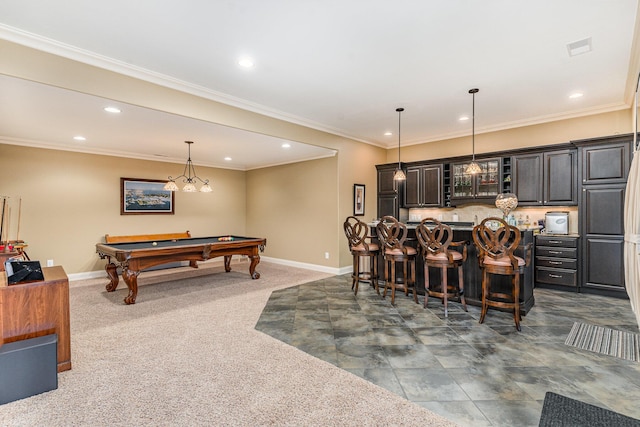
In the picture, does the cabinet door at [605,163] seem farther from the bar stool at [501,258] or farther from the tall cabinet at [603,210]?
the bar stool at [501,258]

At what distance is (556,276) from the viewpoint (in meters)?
4.92

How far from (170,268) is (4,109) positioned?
398 centimetres

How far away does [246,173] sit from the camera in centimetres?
866

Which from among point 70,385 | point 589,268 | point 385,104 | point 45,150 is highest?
point 385,104

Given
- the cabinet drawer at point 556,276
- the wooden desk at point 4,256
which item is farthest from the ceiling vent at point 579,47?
the wooden desk at point 4,256

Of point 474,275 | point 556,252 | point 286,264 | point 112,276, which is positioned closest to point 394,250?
point 474,275

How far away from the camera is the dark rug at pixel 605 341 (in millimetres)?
2721

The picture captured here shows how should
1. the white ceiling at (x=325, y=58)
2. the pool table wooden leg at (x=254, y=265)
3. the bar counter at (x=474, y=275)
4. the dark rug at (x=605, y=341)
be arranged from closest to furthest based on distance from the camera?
1. the white ceiling at (x=325, y=58)
2. the dark rug at (x=605, y=341)
3. the bar counter at (x=474, y=275)
4. the pool table wooden leg at (x=254, y=265)

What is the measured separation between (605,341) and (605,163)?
2.92m

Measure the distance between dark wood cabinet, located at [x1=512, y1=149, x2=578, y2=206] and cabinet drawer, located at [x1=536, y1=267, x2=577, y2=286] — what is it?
3.52 ft

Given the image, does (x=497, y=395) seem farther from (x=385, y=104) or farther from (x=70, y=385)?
(x=385, y=104)

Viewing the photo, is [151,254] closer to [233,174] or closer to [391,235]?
[391,235]

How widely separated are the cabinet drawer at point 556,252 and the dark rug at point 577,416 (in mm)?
3587

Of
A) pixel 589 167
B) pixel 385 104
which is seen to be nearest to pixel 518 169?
pixel 589 167
